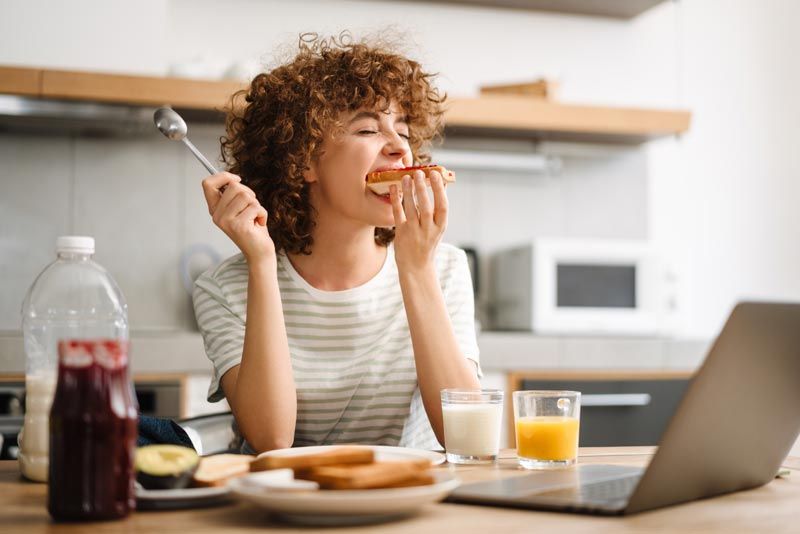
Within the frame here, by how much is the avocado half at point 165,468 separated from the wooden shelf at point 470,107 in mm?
2141

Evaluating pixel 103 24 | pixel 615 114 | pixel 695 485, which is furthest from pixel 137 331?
pixel 695 485

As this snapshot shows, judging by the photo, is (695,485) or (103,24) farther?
(103,24)

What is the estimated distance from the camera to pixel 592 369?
335 centimetres

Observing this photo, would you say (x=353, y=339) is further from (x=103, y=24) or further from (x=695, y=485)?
(x=103, y=24)

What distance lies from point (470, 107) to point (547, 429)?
2.45 metres

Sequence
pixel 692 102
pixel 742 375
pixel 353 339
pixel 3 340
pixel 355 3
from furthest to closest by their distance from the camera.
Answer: pixel 692 102
pixel 355 3
pixel 3 340
pixel 353 339
pixel 742 375

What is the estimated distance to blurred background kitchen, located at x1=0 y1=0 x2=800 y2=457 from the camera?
3.29 meters

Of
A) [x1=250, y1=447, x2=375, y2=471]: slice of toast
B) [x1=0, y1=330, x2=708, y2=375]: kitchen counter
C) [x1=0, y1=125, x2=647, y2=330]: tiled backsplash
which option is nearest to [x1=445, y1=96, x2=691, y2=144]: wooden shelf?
[x1=0, y1=330, x2=708, y2=375]: kitchen counter

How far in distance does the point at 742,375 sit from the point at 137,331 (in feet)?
9.79

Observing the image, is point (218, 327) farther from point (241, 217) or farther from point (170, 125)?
point (170, 125)

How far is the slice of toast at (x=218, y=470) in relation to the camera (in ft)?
3.09

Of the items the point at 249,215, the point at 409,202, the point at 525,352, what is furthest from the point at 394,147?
the point at 525,352

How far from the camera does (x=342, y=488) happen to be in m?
0.84

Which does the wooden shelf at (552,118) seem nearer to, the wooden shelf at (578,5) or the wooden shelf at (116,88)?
the wooden shelf at (578,5)
